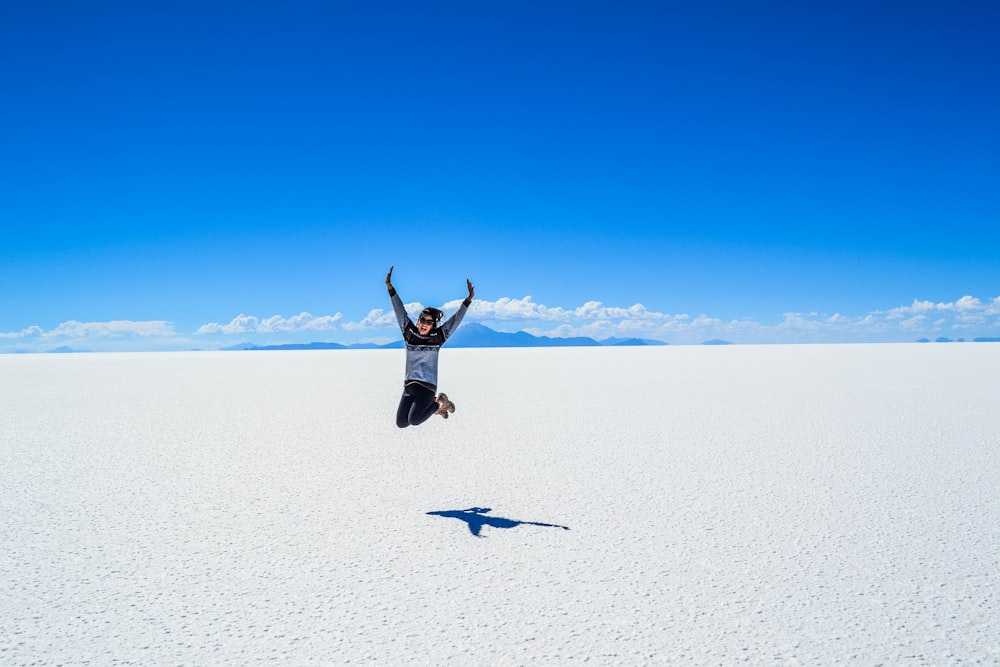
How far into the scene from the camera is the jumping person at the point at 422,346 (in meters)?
6.30

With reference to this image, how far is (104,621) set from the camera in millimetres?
3590

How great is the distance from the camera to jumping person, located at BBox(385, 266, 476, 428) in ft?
20.7

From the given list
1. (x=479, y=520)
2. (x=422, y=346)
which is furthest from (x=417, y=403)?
(x=479, y=520)

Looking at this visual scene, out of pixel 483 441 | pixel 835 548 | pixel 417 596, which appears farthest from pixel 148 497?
pixel 835 548

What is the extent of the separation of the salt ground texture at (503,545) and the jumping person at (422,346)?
0.88m

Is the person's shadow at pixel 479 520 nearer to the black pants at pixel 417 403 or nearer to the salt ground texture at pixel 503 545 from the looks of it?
the salt ground texture at pixel 503 545

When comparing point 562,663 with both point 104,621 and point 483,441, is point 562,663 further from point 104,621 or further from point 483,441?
point 483,441

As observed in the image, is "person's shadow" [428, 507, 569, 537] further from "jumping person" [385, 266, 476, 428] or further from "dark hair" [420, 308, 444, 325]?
"dark hair" [420, 308, 444, 325]

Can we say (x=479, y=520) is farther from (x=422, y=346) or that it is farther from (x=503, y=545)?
(x=422, y=346)

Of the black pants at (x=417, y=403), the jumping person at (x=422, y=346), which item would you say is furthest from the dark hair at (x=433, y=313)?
the black pants at (x=417, y=403)

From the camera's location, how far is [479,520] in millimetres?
5477

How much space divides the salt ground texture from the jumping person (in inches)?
34.7

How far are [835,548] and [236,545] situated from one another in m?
4.22

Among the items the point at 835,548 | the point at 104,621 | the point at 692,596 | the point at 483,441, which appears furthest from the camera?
the point at 483,441
